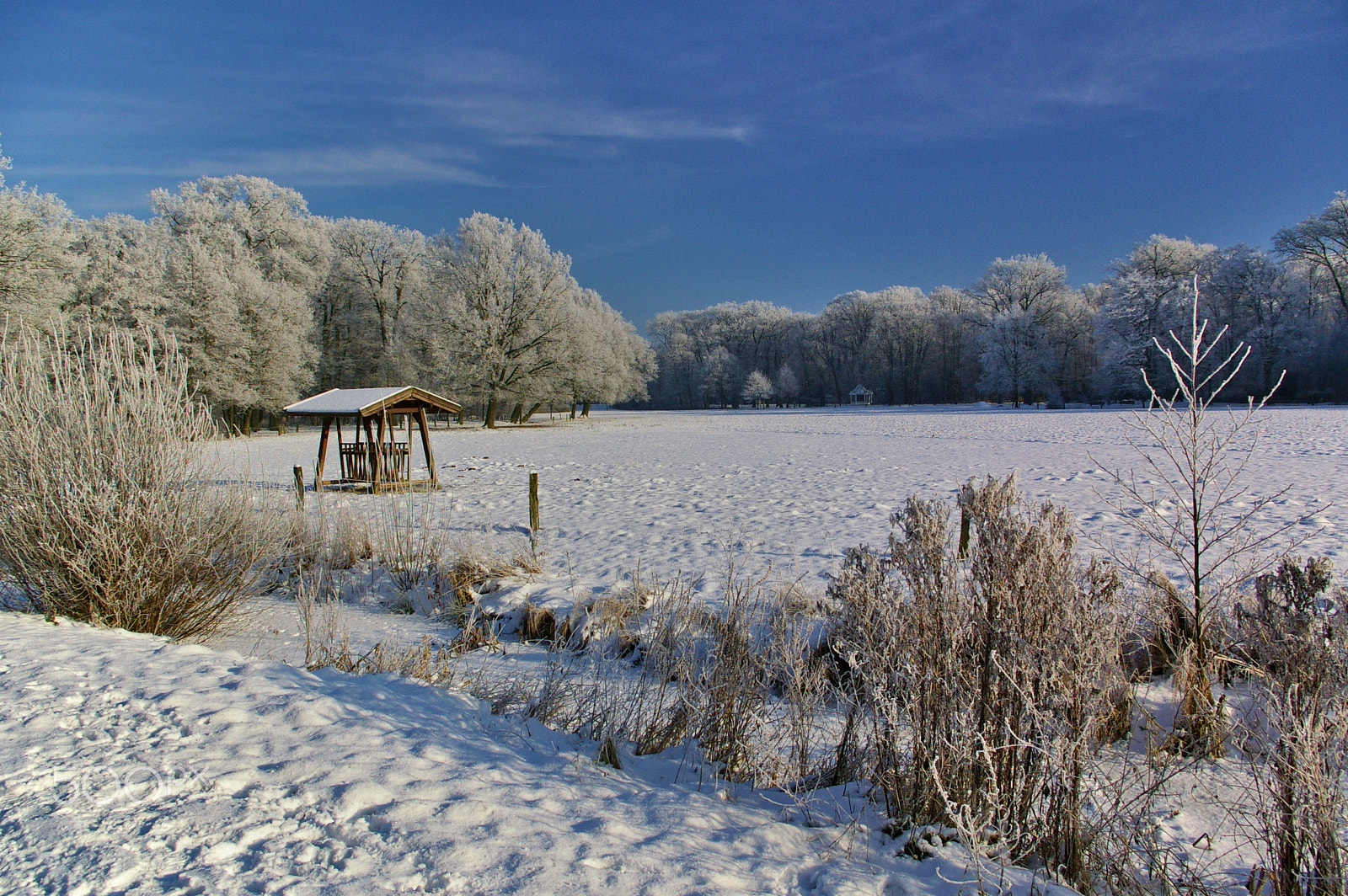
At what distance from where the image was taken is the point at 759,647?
4.75m

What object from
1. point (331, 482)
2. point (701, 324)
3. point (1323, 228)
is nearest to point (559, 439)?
point (331, 482)

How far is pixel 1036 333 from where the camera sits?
166ft

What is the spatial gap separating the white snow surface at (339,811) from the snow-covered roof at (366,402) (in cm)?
974

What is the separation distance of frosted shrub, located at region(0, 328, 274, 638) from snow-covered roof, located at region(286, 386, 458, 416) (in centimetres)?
716

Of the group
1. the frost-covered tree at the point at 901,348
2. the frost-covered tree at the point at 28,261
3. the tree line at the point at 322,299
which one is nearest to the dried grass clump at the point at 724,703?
the frost-covered tree at the point at 28,261

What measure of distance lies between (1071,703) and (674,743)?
6.67 ft

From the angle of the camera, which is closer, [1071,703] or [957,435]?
[1071,703]

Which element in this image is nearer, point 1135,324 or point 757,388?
point 1135,324

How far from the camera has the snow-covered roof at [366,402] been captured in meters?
12.7

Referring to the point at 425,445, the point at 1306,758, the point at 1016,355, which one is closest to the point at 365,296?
the point at 425,445

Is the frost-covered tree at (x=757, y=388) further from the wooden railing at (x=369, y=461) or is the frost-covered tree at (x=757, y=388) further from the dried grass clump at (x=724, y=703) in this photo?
the dried grass clump at (x=724, y=703)

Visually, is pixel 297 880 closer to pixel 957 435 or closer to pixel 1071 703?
pixel 1071 703

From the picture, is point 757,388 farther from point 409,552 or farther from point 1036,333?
point 409,552

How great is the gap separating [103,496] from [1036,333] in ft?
184
